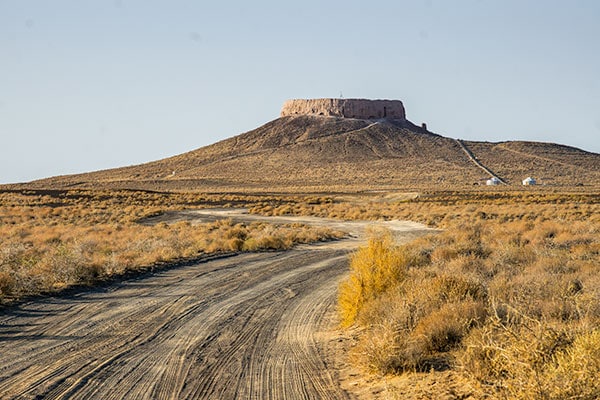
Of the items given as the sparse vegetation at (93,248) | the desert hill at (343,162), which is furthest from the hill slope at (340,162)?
the sparse vegetation at (93,248)

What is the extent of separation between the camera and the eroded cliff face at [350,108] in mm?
187125

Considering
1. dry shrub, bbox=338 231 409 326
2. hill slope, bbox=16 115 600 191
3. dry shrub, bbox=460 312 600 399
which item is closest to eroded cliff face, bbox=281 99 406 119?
hill slope, bbox=16 115 600 191

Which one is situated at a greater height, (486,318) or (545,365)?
(545,365)

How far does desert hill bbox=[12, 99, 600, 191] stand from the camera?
127750 mm

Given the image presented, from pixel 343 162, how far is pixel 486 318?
458ft

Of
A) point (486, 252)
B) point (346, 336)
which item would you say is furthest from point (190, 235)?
point (346, 336)

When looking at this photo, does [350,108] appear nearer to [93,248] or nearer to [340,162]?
[340,162]

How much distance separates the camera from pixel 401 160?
148m

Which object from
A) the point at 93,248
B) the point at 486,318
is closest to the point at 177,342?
the point at 486,318

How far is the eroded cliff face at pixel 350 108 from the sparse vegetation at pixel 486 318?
170 metres

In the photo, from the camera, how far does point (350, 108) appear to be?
18788 centimetres

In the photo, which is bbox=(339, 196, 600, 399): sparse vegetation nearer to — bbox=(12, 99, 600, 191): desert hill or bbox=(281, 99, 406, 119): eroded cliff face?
bbox=(12, 99, 600, 191): desert hill

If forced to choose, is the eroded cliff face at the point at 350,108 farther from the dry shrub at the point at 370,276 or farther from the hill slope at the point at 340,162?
the dry shrub at the point at 370,276

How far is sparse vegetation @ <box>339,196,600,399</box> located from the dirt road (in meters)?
0.92
